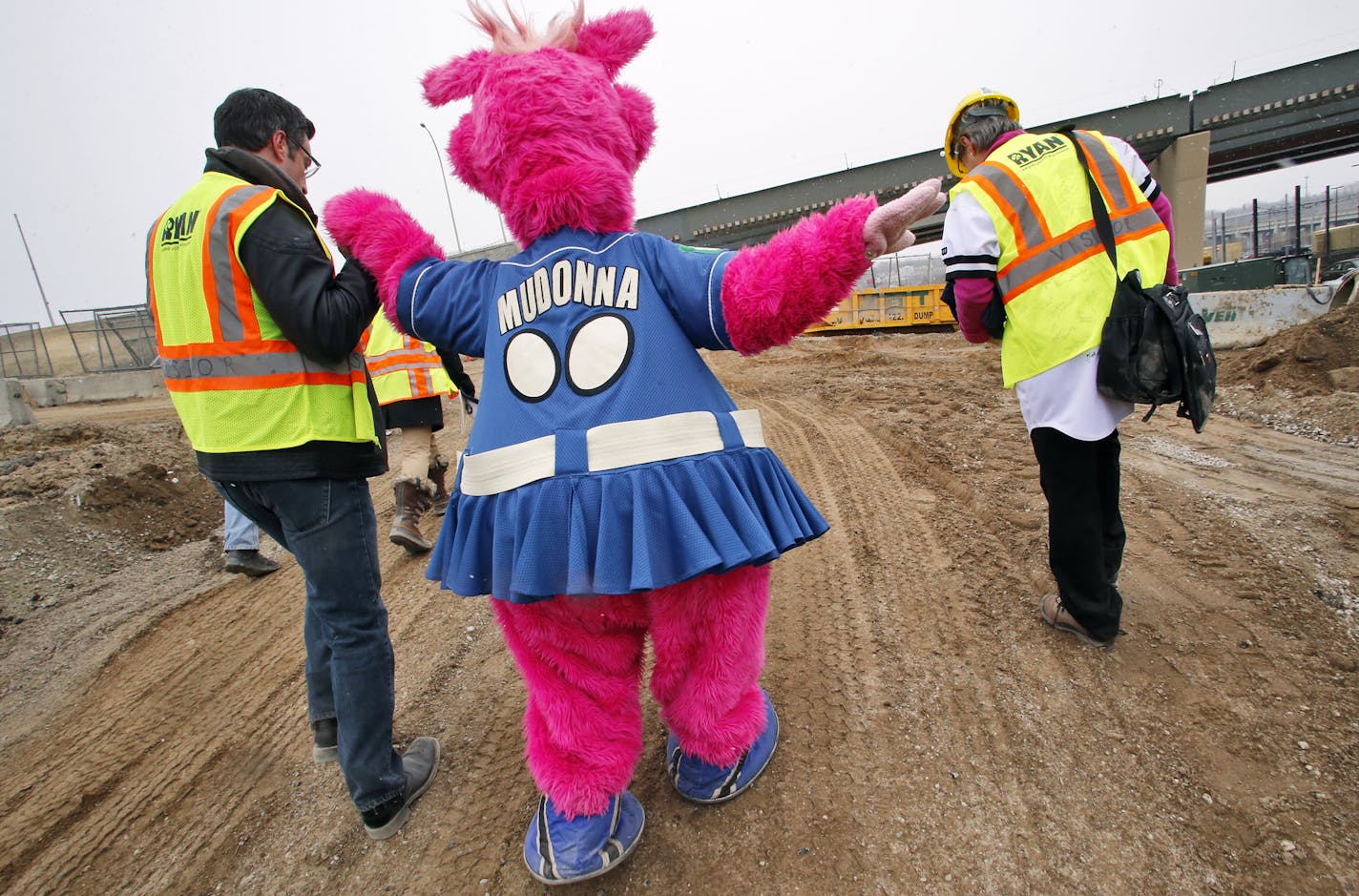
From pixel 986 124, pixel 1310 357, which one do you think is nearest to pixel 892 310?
pixel 1310 357

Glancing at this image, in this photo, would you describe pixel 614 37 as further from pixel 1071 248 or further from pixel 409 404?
pixel 409 404

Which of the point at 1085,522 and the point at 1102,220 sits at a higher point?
the point at 1102,220

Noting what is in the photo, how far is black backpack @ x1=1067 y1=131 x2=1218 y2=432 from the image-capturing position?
204cm

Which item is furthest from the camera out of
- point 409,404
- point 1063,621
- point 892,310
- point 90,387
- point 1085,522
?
point 892,310

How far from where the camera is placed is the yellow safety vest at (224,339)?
1708 mm

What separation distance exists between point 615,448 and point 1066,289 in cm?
170

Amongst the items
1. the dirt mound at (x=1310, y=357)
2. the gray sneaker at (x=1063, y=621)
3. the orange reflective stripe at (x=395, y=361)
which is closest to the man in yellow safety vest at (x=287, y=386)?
the orange reflective stripe at (x=395, y=361)

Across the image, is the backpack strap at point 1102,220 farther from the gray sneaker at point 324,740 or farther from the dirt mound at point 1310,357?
the dirt mound at point 1310,357

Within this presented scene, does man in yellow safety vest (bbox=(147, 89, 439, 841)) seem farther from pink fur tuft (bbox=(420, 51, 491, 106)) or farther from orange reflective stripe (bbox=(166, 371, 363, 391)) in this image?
pink fur tuft (bbox=(420, 51, 491, 106))

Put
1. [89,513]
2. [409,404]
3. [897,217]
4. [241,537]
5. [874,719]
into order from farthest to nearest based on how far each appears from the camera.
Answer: [89,513] < [409,404] < [241,537] < [874,719] < [897,217]

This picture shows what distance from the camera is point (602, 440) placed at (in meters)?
1.45

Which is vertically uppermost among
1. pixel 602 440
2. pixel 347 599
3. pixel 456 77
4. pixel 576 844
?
pixel 456 77

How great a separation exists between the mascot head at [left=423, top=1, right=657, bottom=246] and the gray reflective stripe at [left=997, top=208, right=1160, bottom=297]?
1389mm

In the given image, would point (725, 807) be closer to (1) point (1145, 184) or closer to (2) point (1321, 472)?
(1) point (1145, 184)
